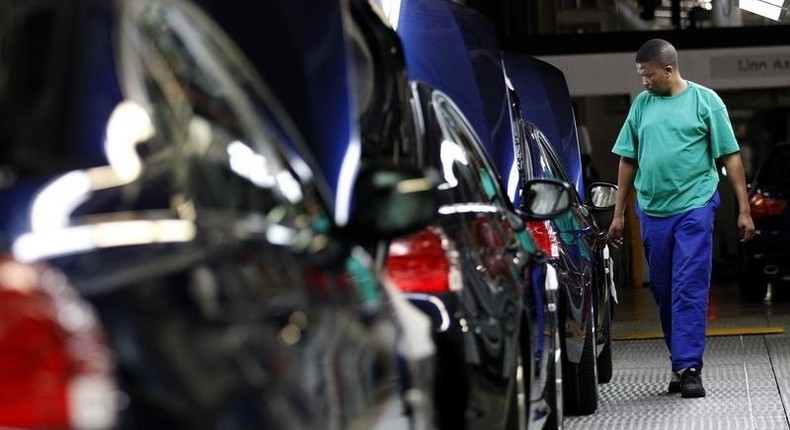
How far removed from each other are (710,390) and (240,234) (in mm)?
7725

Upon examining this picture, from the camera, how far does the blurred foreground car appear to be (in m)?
2.15

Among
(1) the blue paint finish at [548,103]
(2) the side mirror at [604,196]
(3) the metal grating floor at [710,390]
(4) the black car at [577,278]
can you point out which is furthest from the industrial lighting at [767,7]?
(2) the side mirror at [604,196]

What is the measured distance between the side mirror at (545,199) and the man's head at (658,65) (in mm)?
3337

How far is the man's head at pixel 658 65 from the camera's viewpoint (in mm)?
10344

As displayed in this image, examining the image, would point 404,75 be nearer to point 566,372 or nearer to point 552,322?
point 552,322

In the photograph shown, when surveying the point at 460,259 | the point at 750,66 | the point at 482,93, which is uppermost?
the point at 750,66

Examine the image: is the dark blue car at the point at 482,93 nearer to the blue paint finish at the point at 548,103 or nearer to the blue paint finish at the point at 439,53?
the blue paint finish at the point at 439,53

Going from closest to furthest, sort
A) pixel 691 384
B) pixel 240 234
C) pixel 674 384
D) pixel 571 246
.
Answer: pixel 240 234 < pixel 571 246 < pixel 691 384 < pixel 674 384

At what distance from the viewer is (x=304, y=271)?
3.14 metres

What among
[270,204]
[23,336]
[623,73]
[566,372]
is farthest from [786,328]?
[23,336]

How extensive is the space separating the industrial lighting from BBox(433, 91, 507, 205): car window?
1740 centimetres

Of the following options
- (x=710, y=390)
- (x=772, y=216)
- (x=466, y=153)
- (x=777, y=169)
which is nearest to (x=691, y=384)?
(x=710, y=390)

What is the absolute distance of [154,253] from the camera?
2.49m

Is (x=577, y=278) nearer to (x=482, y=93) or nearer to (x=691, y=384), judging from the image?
(x=691, y=384)
